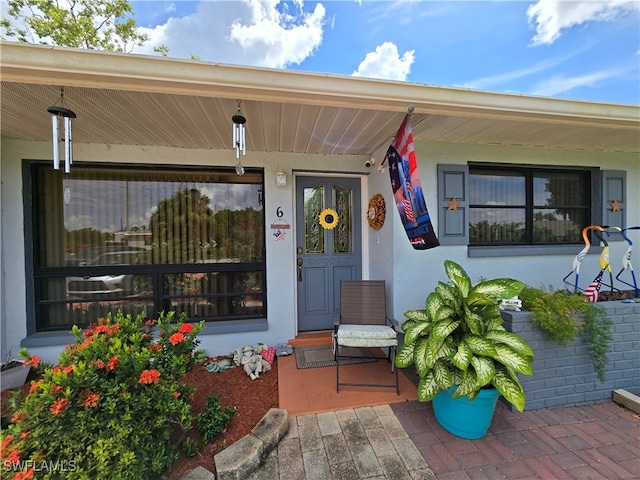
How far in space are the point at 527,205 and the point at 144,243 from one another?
16.2 ft

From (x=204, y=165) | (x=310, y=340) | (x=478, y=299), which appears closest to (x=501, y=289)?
(x=478, y=299)

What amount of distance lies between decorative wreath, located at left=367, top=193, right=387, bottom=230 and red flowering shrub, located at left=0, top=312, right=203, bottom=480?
96.9 inches

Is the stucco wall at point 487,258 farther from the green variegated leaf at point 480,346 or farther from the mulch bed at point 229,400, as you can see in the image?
the mulch bed at point 229,400

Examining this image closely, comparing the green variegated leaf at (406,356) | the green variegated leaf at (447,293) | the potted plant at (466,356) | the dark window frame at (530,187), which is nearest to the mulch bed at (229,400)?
the green variegated leaf at (406,356)

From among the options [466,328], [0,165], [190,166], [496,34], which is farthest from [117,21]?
[466,328]

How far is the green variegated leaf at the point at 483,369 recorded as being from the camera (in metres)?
1.62

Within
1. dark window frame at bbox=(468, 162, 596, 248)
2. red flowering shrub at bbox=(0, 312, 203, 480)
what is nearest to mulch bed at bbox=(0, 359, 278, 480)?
red flowering shrub at bbox=(0, 312, 203, 480)

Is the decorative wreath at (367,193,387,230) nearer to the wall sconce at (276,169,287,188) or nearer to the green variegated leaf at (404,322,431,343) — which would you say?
the wall sconce at (276,169,287,188)

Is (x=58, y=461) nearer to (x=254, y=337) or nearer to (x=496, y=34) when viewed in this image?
(x=254, y=337)

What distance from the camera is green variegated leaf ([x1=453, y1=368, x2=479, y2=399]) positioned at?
1.67m

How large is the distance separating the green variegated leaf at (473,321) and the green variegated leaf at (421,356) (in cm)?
32

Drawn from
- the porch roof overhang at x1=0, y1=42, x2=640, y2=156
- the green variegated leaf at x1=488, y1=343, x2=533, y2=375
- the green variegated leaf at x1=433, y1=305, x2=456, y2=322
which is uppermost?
the porch roof overhang at x1=0, y1=42, x2=640, y2=156

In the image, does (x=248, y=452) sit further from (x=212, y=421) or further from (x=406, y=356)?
(x=406, y=356)

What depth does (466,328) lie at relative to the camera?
73.8 inches
